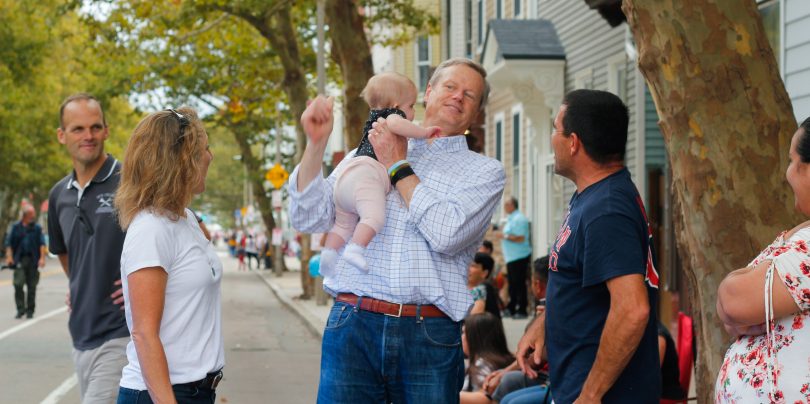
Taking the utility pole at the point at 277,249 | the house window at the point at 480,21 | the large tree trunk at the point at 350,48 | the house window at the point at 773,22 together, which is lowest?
the utility pole at the point at 277,249

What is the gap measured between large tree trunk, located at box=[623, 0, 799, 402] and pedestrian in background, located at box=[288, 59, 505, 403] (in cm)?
151

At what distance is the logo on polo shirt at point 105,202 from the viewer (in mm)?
5742

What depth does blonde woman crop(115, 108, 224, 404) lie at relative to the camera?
379 cm

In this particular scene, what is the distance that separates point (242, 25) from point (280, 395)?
64.5 ft

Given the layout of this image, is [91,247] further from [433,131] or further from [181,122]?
[433,131]

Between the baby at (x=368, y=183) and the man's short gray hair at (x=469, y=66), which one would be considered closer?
the baby at (x=368, y=183)

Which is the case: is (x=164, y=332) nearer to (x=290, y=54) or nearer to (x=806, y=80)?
(x=806, y=80)

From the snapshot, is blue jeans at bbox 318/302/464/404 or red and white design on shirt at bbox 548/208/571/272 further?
blue jeans at bbox 318/302/464/404

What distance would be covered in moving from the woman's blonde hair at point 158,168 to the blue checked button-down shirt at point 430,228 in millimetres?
508

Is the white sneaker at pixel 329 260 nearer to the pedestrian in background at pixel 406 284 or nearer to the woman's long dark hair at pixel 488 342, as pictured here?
the pedestrian in background at pixel 406 284

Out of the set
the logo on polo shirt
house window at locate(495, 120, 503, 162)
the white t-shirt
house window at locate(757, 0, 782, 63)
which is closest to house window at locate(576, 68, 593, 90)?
house window at locate(495, 120, 503, 162)

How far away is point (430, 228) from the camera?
4.07 m

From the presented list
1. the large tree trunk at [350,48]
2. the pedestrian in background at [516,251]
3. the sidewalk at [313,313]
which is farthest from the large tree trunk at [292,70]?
the pedestrian in background at [516,251]

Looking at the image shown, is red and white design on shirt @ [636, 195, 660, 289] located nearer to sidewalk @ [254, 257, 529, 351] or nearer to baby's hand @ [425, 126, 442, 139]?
baby's hand @ [425, 126, 442, 139]
